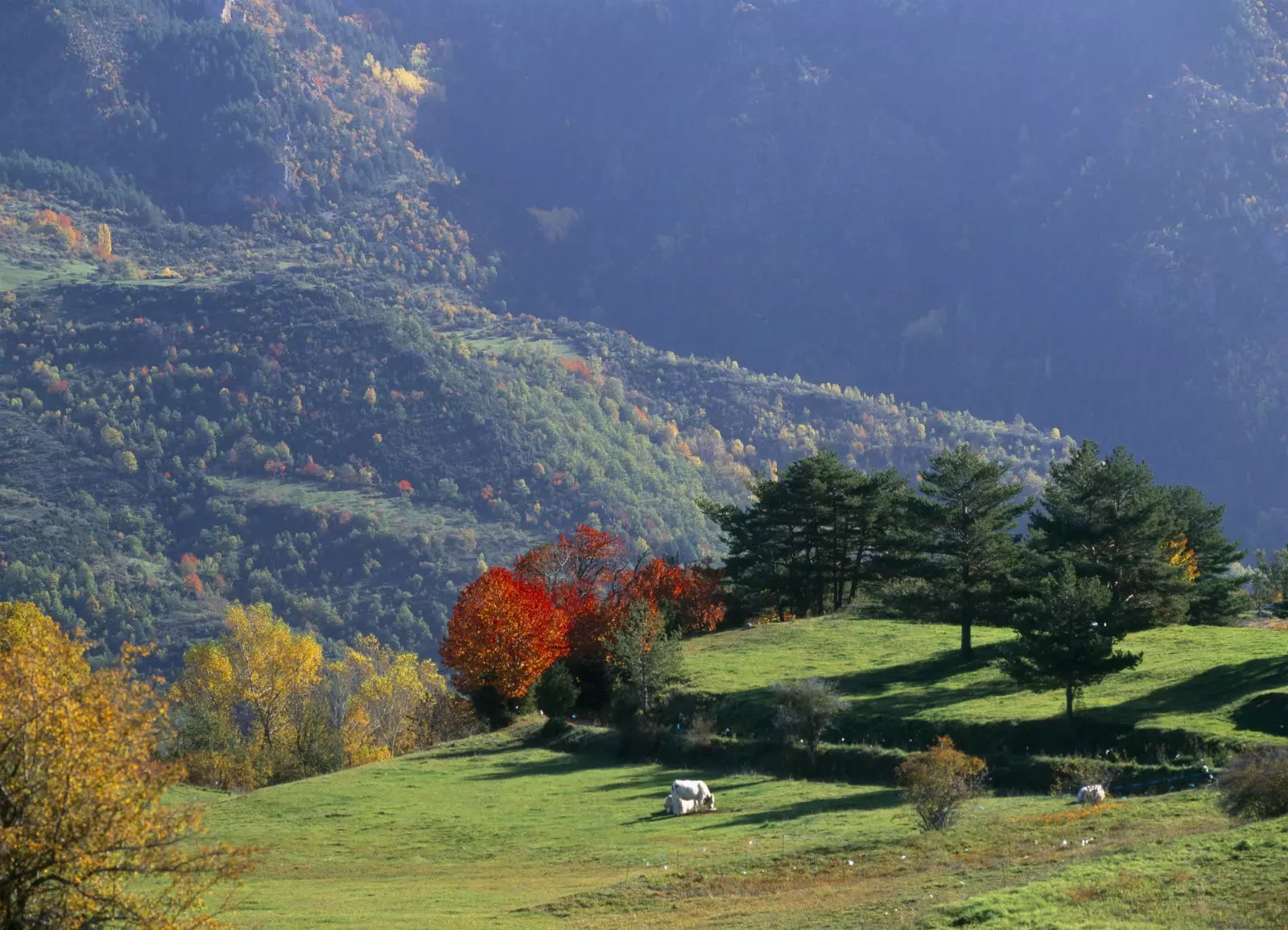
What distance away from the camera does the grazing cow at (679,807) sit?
5078 cm

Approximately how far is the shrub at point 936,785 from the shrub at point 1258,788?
855 centimetres

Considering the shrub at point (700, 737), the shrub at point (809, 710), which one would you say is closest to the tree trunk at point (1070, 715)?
the shrub at point (809, 710)

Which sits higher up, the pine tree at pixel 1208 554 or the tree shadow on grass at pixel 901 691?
the pine tree at pixel 1208 554

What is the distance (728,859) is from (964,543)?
33.2 meters

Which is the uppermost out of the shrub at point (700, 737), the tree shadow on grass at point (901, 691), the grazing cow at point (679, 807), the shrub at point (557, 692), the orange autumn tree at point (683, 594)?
the orange autumn tree at point (683, 594)

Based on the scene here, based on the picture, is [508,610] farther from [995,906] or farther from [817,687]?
[995,906]

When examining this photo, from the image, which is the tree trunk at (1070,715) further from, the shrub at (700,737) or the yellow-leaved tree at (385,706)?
the yellow-leaved tree at (385,706)

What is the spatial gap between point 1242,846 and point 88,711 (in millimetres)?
22700

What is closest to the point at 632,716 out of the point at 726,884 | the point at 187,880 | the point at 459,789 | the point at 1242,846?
the point at 459,789

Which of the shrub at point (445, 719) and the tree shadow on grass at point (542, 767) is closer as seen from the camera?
the tree shadow on grass at point (542, 767)

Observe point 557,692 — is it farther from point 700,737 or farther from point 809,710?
point 809,710

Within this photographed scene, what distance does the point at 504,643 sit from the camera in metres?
78.2

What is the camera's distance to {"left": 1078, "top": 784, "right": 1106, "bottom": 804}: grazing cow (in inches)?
1729

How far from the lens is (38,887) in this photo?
20688mm
